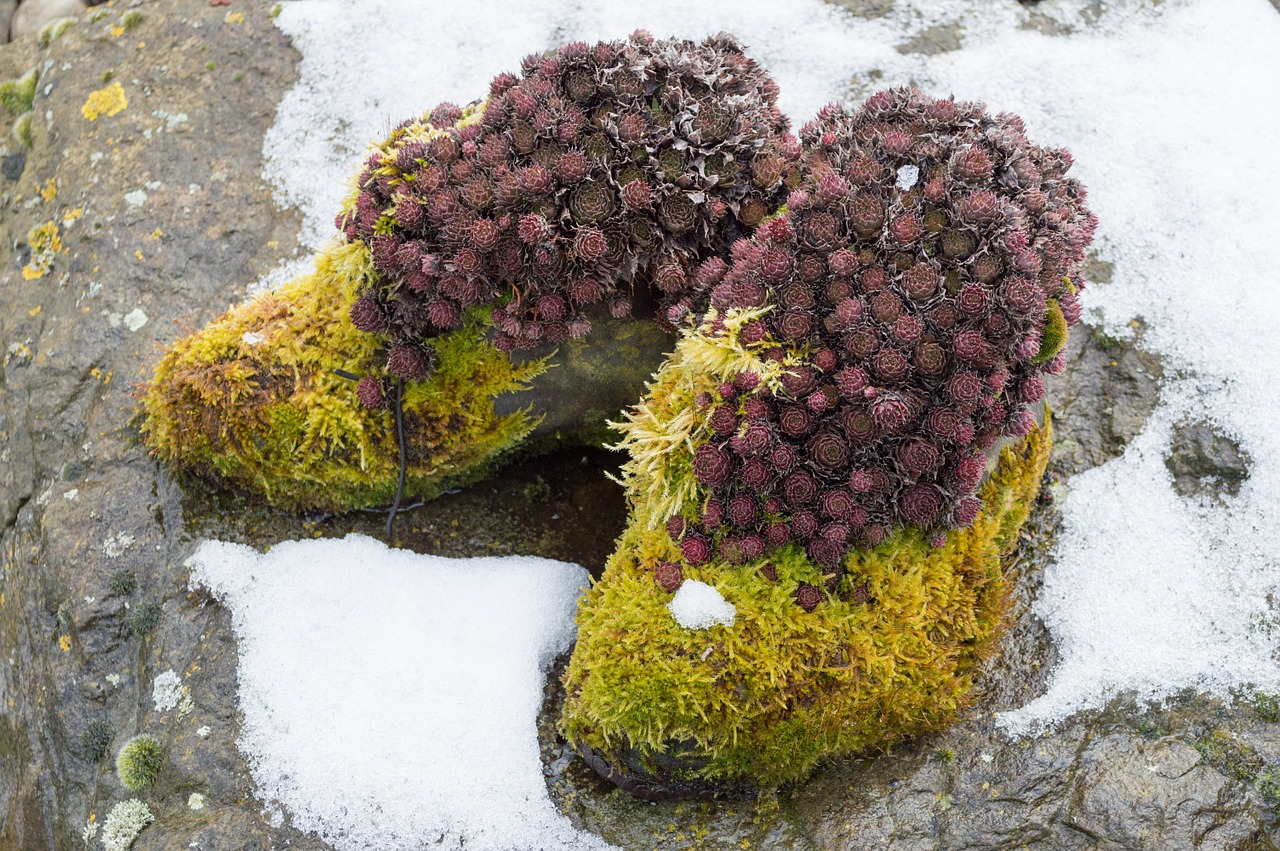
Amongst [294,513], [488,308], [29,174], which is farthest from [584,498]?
[29,174]

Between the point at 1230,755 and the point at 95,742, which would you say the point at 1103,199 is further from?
the point at 95,742

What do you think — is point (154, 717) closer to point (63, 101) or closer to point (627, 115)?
point (627, 115)

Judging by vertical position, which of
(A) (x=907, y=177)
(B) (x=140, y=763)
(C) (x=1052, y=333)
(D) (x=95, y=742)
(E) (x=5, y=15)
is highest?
(A) (x=907, y=177)

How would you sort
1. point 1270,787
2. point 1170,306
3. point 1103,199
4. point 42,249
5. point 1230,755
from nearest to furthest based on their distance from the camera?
point 1270,787 → point 1230,755 → point 1170,306 → point 1103,199 → point 42,249

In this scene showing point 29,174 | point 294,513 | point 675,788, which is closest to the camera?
point 675,788

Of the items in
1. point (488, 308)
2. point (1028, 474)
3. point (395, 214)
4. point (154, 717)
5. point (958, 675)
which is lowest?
point (154, 717)

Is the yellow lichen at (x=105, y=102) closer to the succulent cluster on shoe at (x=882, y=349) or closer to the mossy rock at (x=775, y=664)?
the succulent cluster on shoe at (x=882, y=349)

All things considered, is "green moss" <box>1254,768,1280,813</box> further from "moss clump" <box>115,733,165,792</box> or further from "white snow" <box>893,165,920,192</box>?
"moss clump" <box>115,733,165,792</box>

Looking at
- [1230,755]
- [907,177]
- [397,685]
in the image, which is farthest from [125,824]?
[1230,755]
